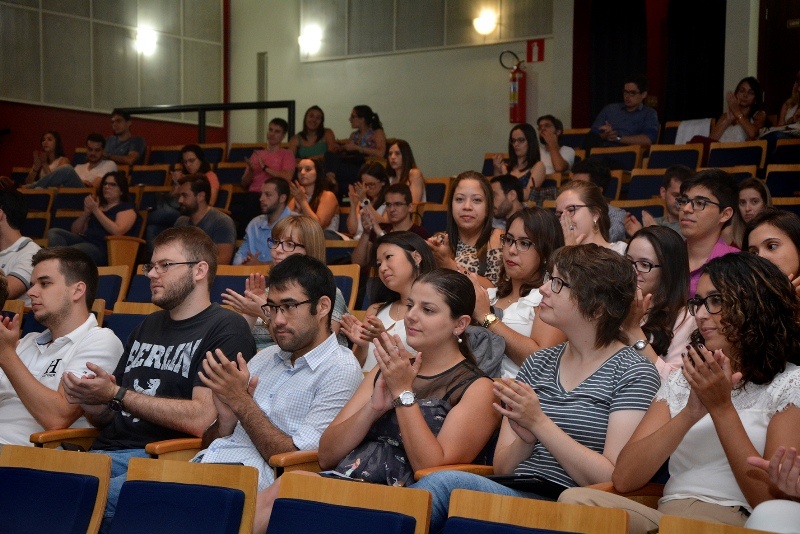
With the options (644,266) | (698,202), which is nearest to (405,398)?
(644,266)

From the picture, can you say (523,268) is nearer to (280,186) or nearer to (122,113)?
(280,186)

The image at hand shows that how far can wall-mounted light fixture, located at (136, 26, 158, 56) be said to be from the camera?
1165 centimetres

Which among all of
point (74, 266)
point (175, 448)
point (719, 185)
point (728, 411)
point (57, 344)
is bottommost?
point (175, 448)

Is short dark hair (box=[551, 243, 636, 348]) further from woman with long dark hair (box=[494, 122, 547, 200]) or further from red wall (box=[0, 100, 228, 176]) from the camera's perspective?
red wall (box=[0, 100, 228, 176])

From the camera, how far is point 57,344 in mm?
3523

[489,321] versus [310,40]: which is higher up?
[310,40]

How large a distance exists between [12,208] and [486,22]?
6467 mm

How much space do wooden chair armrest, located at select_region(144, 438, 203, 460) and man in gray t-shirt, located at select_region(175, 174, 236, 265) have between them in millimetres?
3076

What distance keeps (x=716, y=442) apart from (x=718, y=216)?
58.4 inches

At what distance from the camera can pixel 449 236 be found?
14.0 ft

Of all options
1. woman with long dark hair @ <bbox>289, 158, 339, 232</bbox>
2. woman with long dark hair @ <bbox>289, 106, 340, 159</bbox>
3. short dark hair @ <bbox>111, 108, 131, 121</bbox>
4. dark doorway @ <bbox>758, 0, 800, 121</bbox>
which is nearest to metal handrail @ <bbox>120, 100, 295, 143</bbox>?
short dark hair @ <bbox>111, 108, 131, 121</bbox>

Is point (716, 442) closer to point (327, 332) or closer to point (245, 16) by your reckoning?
point (327, 332)

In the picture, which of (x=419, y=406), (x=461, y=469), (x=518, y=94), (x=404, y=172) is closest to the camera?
(x=461, y=469)

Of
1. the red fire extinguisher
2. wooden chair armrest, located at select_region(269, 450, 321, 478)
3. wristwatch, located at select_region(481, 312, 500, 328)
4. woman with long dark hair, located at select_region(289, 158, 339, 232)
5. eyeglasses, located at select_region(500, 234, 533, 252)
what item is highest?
the red fire extinguisher
